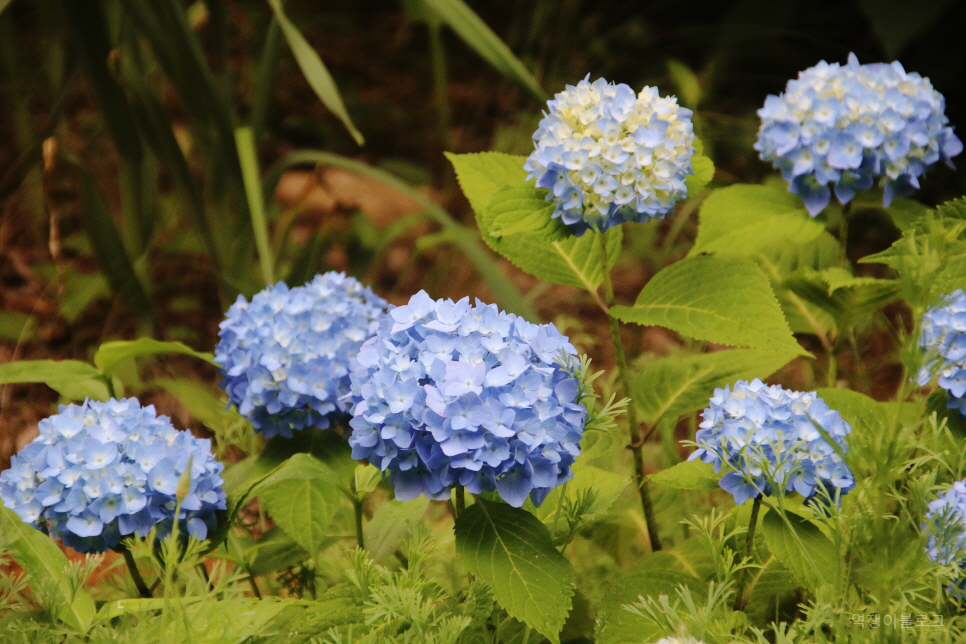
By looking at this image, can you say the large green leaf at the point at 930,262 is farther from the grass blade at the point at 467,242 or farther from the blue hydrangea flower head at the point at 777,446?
the grass blade at the point at 467,242

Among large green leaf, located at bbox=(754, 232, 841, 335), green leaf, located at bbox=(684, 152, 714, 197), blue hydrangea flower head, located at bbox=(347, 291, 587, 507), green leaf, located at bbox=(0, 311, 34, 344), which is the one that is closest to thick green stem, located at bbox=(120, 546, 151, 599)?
blue hydrangea flower head, located at bbox=(347, 291, 587, 507)

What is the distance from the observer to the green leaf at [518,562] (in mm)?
881

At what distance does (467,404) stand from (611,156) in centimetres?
40

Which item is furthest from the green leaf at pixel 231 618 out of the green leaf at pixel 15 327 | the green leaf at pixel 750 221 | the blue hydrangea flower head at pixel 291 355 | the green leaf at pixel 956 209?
the green leaf at pixel 15 327

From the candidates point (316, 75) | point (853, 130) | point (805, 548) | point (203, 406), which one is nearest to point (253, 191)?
point (316, 75)

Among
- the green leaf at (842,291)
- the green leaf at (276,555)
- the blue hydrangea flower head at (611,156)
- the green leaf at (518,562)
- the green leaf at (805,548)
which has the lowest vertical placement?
the green leaf at (276,555)

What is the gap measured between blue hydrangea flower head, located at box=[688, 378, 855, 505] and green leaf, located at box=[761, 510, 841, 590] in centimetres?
4

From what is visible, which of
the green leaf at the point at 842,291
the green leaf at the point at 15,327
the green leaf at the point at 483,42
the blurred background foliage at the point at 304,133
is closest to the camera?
the green leaf at the point at 842,291

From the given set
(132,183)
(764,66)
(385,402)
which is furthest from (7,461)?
(764,66)

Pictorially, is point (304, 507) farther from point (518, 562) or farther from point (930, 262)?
point (930, 262)

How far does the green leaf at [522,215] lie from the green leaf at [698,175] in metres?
0.22

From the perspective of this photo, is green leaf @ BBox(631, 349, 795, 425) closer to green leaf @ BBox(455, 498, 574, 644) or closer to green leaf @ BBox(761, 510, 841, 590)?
green leaf @ BBox(761, 510, 841, 590)

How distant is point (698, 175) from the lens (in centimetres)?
122

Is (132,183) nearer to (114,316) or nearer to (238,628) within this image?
(114,316)
